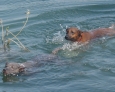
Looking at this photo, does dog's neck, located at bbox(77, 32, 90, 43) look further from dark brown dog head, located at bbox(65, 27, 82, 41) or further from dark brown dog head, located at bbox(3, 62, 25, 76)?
dark brown dog head, located at bbox(3, 62, 25, 76)

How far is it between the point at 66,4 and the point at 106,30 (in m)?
4.42

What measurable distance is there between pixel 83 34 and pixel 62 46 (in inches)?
29.2

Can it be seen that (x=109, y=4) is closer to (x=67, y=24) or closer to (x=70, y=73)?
(x=67, y=24)

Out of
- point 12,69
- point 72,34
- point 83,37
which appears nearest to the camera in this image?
point 12,69

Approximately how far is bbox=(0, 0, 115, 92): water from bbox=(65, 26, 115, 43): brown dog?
0.63 ft

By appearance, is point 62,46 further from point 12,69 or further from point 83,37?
point 12,69

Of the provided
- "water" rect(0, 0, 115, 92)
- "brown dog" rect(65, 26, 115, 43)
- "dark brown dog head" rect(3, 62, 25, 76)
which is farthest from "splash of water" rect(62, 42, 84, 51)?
"dark brown dog head" rect(3, 62, 25, 76)

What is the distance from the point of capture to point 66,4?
14719 mm

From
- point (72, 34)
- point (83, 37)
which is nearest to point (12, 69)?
point (72, 34)

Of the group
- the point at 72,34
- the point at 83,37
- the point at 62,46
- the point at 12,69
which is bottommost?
the point at 12,69

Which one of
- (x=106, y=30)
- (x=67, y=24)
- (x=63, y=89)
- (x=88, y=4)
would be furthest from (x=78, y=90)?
(x=88, y=4)

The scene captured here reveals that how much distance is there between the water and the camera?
7562 millimetres

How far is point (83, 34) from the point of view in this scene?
33.1 feet

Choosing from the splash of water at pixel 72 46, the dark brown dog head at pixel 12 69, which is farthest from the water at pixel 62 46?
the dark brown dog head at pixel 12 69
